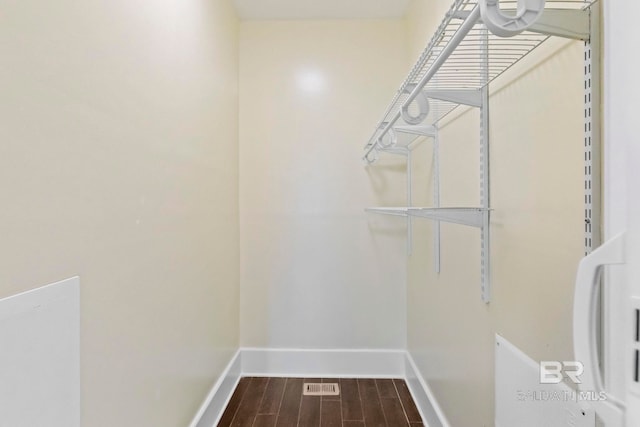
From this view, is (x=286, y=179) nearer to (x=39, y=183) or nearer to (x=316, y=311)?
(x=316, y=311)

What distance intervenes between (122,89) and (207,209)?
86cm

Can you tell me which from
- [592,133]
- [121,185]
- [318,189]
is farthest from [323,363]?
[592,133]

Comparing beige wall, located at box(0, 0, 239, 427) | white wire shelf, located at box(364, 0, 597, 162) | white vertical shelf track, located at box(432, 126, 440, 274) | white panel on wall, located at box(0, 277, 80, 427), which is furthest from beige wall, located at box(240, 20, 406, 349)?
white panel on wall, located at box(0, 277, 80, 427)

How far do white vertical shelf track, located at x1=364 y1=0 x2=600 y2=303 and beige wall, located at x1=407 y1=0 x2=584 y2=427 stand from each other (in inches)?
1.5

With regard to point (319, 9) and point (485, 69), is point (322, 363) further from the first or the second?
point (319, 9)

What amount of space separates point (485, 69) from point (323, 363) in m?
2.07

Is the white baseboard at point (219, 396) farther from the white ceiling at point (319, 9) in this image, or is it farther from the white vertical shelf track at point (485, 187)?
the white ceiling at point (319, 9)

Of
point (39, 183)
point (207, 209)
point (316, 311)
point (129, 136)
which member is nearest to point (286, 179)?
point (207, 209)

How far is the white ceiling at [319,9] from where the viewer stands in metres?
2.27

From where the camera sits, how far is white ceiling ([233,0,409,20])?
2268 mm

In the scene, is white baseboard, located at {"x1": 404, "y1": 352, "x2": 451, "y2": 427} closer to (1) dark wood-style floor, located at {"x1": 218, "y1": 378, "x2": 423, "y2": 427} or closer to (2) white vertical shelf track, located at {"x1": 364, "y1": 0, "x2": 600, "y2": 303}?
(1) dark wood-style floor, located at {"x1": 218, "y1": 378, "x2": 423, "y2": 427}

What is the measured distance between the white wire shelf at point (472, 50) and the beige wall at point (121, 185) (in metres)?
0.87

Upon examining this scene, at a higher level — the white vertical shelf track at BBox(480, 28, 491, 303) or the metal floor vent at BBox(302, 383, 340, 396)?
the white vertical shelf track at BBox(480, 28, 491, 303)

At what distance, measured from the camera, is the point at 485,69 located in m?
1.13
